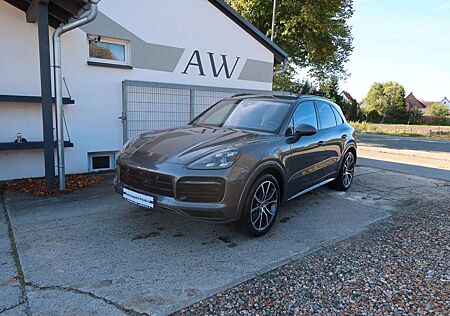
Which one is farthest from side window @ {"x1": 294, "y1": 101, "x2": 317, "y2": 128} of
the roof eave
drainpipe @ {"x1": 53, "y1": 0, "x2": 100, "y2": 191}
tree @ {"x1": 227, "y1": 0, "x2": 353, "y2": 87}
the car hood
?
tree @ {"x1": 227, "y1": 0, "x2": 353, "y2": 87}

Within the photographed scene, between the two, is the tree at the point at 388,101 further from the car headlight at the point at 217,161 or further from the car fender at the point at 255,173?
the car headlight at the point at 217,161

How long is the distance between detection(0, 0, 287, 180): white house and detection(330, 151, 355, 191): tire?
380cm

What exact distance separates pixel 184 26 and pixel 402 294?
7111mm

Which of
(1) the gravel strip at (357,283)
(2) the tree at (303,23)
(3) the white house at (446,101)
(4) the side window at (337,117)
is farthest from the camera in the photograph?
(3) the white house at (446,101)

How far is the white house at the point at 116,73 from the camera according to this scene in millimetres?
5828

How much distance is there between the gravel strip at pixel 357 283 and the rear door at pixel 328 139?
57.1 inches

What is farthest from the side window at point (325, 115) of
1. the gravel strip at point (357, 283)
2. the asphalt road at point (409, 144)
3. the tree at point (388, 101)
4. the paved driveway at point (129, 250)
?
the tree at point (388, 101)

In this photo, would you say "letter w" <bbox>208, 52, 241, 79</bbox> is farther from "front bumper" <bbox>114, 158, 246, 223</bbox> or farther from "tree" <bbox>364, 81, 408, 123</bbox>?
"tree" <bbox>364, 81, 408, 123</bbox>

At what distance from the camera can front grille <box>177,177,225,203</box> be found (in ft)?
11.0

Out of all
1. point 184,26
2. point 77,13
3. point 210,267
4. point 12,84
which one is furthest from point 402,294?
point 184,26

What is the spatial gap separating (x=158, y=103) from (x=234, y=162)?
178 inches

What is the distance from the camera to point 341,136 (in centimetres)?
584

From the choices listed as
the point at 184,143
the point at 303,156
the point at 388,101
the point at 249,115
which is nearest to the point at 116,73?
the point at 249,115

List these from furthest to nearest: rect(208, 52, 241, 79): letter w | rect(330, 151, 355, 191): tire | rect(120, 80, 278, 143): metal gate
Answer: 1. rect(208, 52, 241, 79): letter w
2. rect(120, 80, 278, 143): metal gate
3. rect(330, 151, 355, 191): tire
